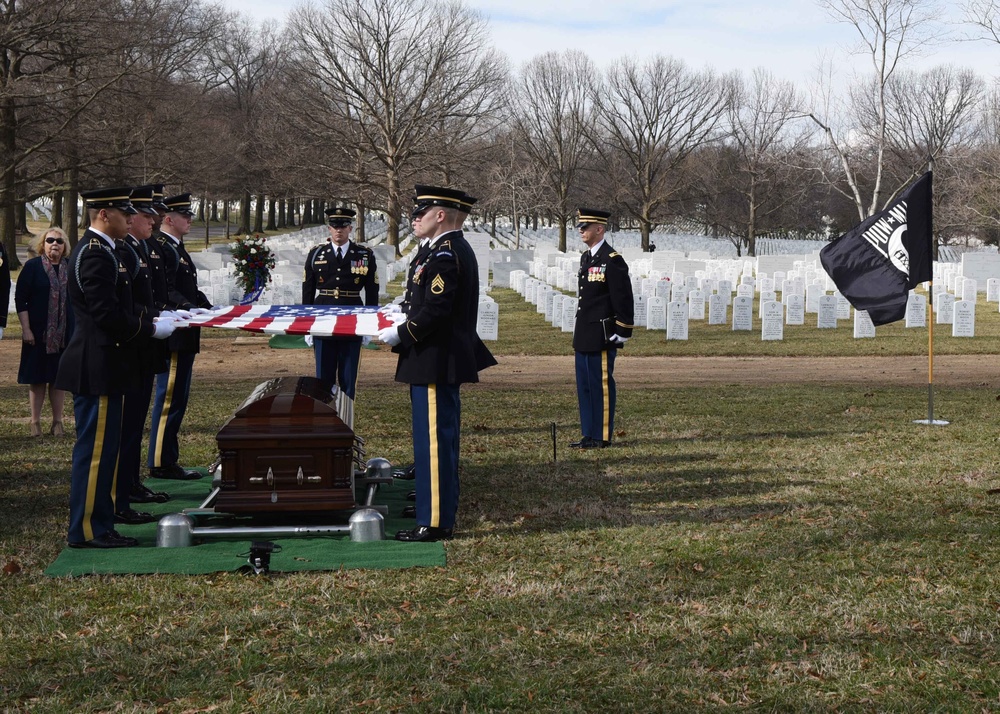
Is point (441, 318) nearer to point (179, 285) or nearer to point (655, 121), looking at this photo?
point (179, 285)

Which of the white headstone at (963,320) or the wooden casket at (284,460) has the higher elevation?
the white headstone at (963,320)

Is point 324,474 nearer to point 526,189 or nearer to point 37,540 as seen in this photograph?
point 37,540

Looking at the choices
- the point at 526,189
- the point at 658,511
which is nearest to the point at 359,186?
the point at 526,189

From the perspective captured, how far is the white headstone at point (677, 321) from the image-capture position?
17875 mm

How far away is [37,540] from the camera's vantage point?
18.9 feet

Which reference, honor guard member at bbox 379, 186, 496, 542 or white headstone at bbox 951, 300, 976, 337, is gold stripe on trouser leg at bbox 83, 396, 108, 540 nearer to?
honor guard member at bbox 379, 186, 496, 542

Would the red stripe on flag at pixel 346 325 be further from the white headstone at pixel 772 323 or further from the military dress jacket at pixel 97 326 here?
the white headstone at pixel 772 323

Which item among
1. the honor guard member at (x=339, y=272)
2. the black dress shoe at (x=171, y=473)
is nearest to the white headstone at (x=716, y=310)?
the honor guard member at (x=339, y=272)

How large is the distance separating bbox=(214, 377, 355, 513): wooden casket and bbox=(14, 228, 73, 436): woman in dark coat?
3448mm

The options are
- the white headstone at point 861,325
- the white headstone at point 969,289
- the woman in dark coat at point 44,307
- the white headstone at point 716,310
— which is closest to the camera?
the woman in dark coat at point 44,307

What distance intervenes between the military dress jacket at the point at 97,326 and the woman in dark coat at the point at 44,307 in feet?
10.4

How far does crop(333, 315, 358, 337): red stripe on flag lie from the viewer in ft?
20.0

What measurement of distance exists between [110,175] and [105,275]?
91.2ft

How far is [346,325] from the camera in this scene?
6281 millimetres
